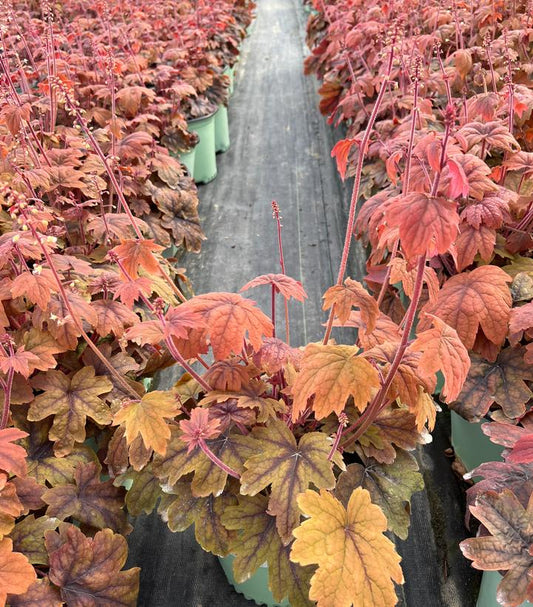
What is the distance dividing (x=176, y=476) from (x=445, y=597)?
1.03 metres

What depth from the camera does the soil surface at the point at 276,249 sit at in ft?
5.86

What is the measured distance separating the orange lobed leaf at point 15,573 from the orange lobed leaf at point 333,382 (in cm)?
62

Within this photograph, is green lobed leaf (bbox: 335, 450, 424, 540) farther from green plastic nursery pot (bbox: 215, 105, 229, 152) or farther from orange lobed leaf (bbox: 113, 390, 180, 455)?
green plastic nursery pot (bbox: 215, 105, 229, 152)

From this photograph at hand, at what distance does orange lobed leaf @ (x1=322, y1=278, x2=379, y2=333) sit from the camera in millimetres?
1246

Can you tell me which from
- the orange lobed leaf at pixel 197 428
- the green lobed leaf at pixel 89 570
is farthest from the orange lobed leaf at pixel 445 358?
the green lobed leaf at pixel 89 570

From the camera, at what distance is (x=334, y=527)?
3.42 ft

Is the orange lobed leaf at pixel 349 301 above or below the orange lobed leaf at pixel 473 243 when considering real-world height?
above

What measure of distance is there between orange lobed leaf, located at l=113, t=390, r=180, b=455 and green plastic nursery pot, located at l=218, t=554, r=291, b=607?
1.63 ft

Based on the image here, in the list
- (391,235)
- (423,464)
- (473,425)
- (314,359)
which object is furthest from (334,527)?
(423,464)

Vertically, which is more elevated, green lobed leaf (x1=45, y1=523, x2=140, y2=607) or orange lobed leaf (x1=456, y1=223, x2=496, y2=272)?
orange lobed leaf (x1=456, y1=223, x2=496, y2=272)

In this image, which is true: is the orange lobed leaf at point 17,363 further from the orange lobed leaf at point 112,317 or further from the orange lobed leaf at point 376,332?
the orange lobed leaf at point 376,332

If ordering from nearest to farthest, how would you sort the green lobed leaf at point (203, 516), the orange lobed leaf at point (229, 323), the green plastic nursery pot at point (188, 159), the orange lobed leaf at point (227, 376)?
the orange lobed leaf at point (229, 323)
the green lobed leaf at point (203, 516)
the orange lobed leaf at point (227, 376)
the green plastic nursery pot at point (188, 159)

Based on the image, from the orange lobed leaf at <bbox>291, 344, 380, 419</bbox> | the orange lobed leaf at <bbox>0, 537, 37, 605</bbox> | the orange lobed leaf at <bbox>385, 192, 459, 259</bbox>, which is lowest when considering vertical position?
Result: the orange lobed leaf at <bbox>0, 537, 37, 605</bbox>

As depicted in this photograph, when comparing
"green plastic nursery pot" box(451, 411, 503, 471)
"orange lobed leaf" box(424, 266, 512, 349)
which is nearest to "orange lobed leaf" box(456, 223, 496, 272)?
"orange lobed leaf" box(424, 266, 512, 349)
